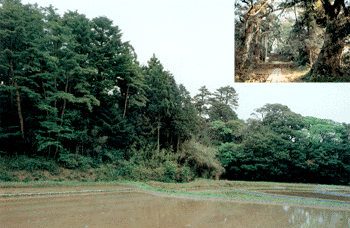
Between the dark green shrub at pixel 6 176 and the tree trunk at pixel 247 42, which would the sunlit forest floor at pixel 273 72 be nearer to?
the tree trunk at pixel 247 42

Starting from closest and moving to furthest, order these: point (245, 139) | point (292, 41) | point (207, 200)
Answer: point (292, 41), point (207, 200), point (245, 139)

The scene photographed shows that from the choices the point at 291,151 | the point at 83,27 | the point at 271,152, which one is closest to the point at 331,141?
the point at 291,151

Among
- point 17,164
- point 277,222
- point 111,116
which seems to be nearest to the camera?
point 277,222

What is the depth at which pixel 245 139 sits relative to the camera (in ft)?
56.7

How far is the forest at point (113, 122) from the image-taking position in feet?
34.0

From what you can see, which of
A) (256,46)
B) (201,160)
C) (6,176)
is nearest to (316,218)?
(256,46)

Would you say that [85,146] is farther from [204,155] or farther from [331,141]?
[331,141]

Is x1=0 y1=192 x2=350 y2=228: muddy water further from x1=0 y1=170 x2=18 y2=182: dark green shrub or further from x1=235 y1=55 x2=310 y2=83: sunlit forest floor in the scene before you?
x1=235 y1=55 x2=310 y2=83: sunlit forest floor

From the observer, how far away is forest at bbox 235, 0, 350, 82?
19.0 ft

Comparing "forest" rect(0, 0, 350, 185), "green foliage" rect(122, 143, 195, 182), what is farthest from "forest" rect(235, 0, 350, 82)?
"green foliage" rect(122, 143, 195, 182)

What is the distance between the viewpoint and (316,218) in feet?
18.5

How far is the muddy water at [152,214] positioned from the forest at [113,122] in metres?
4.25

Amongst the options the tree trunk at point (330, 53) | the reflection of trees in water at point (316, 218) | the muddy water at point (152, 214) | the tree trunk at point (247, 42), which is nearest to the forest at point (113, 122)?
the muddy water at point (152, 214)

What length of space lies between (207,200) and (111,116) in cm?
755
